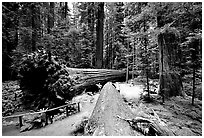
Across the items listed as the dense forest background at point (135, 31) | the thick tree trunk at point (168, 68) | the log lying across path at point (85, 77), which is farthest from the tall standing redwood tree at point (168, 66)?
the log lying across path at point (85, 77)

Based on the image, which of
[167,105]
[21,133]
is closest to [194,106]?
[167,105]

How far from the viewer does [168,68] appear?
5469 mm

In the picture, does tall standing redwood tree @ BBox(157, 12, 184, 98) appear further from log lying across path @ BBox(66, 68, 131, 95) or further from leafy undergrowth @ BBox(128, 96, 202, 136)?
log lying across path @ BBox(66, 68, 131, 95)

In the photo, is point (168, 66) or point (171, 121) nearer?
point (171, 121)

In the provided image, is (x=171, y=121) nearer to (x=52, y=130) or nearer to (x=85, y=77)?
(x=52, y=130)

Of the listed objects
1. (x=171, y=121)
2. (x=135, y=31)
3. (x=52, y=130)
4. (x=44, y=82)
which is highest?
(x=135, y=31)

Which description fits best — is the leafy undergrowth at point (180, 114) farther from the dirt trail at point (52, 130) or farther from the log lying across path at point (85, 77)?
the log lying across path at point (85, 77)

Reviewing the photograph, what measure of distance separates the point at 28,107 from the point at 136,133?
5295mm

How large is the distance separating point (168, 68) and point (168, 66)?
8 cm

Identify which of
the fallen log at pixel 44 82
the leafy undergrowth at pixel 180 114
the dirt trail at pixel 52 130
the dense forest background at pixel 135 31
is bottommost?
the dirt trail at pixel 52 130

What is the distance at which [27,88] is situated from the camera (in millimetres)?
5867

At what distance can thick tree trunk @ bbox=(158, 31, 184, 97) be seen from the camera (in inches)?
215

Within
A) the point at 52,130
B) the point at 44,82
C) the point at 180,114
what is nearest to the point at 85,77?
the point at 44,82

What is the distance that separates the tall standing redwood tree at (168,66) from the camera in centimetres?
545
